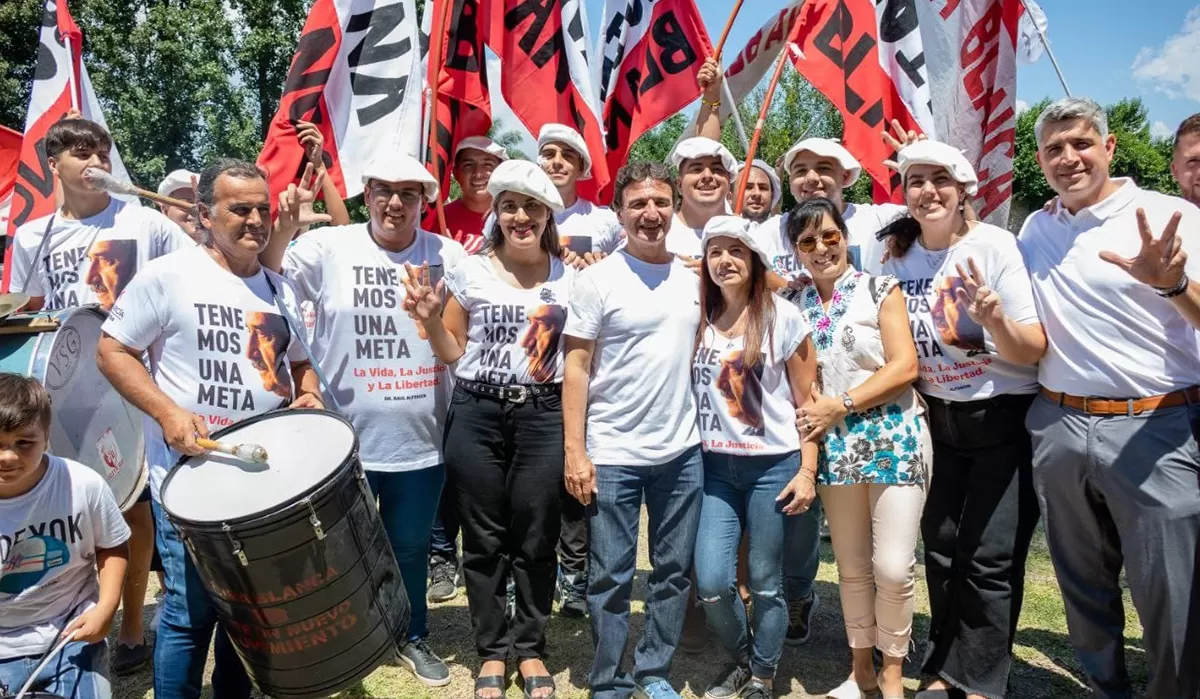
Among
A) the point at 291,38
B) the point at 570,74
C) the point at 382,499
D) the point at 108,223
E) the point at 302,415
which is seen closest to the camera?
the point at 302,415

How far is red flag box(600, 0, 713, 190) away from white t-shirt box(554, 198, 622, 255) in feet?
3.56

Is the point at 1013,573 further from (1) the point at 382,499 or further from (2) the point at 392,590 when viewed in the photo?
(1) the point at 382,499

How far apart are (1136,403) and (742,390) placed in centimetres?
153

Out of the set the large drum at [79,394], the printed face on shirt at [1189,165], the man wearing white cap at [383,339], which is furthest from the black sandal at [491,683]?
the printed face on shirt at [1189,165]

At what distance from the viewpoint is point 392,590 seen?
3.23m

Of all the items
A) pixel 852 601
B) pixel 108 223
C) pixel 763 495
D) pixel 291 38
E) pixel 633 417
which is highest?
pixel 291 38

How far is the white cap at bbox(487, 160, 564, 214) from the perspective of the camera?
3.58m

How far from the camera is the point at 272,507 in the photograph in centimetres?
266

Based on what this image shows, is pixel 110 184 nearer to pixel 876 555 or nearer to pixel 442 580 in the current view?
pixel 442 580

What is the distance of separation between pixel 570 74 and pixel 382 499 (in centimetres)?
310

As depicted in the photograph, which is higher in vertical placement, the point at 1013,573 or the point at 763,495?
the point at 763,495

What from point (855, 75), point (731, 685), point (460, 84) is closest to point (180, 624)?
point (731, 685)

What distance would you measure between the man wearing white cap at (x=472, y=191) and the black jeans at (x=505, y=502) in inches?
61.4

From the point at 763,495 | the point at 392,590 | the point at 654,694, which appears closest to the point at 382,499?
the point at 392,590
